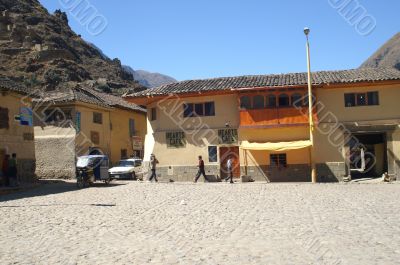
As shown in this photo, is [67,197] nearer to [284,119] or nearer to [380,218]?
[380,218]

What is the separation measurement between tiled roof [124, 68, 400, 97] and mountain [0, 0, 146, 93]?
124ft

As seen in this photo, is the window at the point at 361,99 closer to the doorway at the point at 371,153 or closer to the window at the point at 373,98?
the window at the point at 373,98

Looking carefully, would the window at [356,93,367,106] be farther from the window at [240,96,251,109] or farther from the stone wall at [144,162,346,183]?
the window at [240,96,251,109]

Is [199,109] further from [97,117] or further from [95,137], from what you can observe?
[97,117]

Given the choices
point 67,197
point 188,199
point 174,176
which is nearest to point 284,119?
point 174,176

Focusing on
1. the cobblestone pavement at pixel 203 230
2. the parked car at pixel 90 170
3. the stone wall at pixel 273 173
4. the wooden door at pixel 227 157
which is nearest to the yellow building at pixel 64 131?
the stone wall at pixel 273 173

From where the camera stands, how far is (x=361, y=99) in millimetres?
25312

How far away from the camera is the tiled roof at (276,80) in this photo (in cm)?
2508

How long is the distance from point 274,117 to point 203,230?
16607 millimetres

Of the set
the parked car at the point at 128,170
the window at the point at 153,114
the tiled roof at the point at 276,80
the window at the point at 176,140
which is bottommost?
the parked car at the point at 128,170

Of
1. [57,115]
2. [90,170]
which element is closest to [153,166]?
[90,170]

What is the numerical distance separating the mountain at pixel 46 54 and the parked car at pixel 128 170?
35.6 m

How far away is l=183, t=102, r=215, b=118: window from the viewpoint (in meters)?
26.9

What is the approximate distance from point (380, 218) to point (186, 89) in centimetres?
1761
